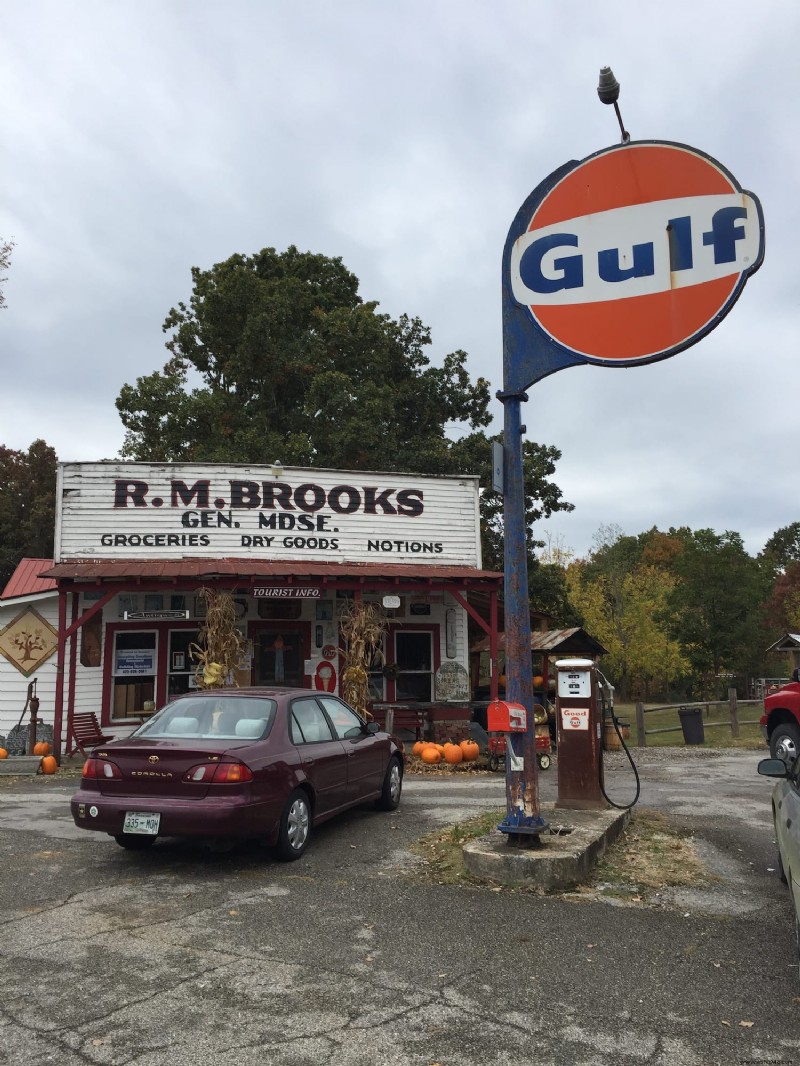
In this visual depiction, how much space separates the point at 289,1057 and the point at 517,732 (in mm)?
3491

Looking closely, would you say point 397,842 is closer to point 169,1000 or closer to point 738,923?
point 738,923

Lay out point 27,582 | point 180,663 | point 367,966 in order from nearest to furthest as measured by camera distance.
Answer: point 367,966, point 180,663, point 27,582

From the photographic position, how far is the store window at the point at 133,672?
16.8 m

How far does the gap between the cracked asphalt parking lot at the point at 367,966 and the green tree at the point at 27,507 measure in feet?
130

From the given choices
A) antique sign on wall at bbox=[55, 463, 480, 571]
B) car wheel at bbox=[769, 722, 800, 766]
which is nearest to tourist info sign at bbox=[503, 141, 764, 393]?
car wheel at bbox=[769, 722, 800, 766]

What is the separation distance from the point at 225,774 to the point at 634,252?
5.43 m

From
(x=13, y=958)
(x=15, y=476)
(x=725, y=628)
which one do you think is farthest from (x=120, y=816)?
(x=15, y=476)

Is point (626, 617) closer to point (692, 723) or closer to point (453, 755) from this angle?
point (692, 723)

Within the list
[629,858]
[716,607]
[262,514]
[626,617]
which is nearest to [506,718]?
[629,858]

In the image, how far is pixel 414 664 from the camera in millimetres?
18172

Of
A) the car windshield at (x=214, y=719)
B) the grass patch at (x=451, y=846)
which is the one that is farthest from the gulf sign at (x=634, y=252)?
the grass patch at (x=451, y=846)

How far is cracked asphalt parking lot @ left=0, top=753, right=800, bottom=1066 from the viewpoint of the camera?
3.62 metres

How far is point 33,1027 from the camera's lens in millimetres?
3762

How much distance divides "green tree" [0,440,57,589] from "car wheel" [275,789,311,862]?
1551 inches
